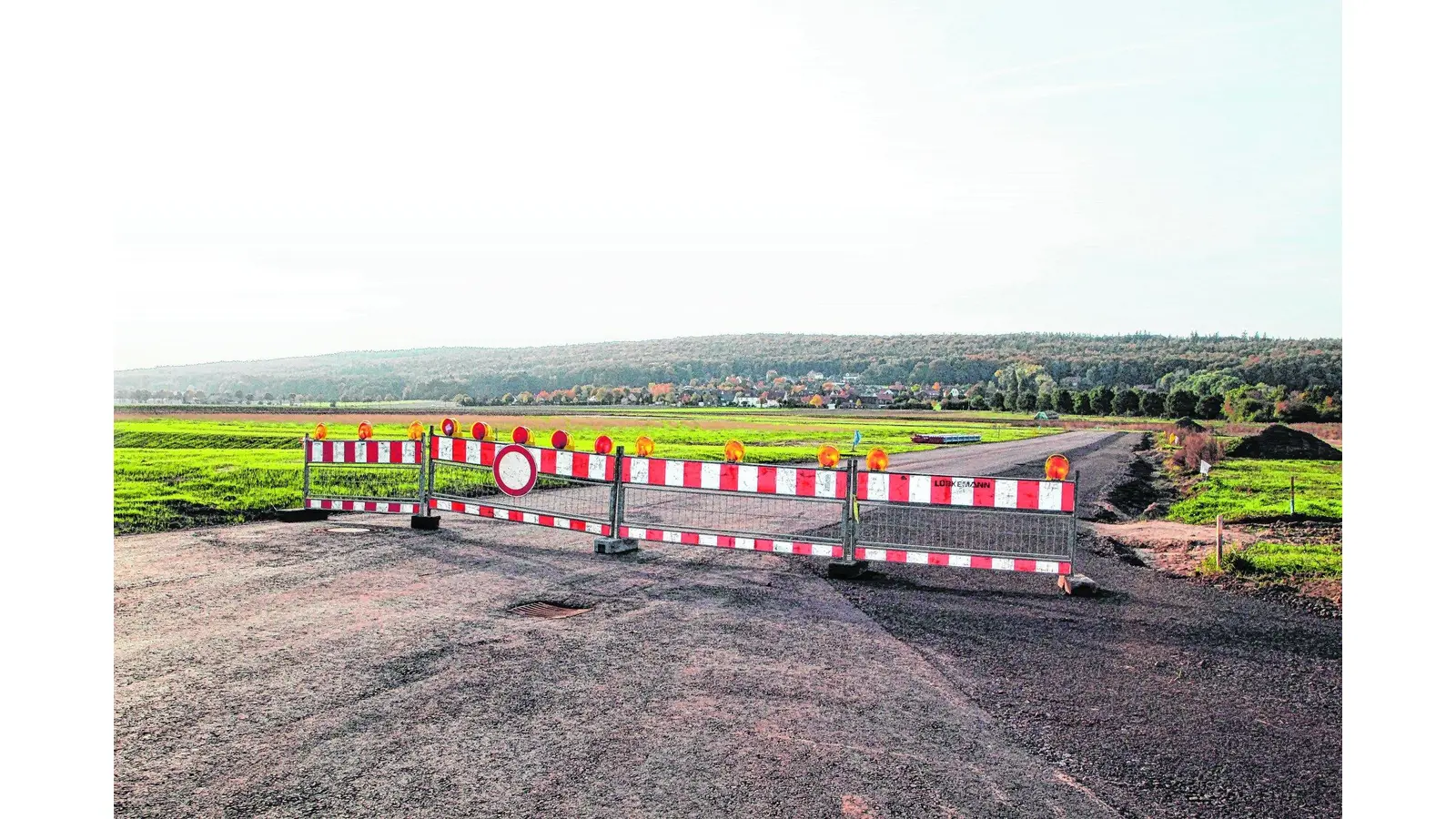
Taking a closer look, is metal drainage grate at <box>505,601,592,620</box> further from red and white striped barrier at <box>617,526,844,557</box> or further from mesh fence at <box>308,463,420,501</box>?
mesh fence at <box>308,463,420,501</box>

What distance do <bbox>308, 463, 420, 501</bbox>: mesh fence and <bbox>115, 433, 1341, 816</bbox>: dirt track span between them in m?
8.43

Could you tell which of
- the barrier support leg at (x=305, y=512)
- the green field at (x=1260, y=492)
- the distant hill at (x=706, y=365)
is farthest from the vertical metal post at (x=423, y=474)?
the distant hill at (x=706, y=365)

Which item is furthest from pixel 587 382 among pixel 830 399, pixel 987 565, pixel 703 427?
pixel 987 565

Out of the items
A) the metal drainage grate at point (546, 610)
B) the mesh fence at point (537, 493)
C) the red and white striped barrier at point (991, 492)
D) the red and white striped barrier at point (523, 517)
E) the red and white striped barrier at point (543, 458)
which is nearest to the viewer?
the metal drainage grate at point (546, 610)

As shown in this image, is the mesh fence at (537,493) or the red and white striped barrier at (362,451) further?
the mesh fence at (537,493)

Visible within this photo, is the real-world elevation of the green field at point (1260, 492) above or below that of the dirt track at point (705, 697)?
below

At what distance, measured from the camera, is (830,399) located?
90.1 m

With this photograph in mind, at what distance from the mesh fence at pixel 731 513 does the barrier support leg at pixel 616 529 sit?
3.60 feet

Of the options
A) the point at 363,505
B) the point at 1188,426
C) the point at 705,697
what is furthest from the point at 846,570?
the point at 1188,426

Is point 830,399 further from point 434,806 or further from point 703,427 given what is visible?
point 434,806

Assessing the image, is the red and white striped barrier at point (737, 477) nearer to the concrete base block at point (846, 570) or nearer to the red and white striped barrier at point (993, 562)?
the concrete base block at point (846, 570)

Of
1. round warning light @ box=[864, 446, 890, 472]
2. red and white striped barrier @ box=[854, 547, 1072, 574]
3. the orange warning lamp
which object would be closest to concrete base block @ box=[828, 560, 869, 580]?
red and white striped barrier @ box=[854, 547, 1072, 574]

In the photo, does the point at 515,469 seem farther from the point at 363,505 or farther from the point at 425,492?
the point at 363,505

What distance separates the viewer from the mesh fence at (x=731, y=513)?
13719 millimetres
